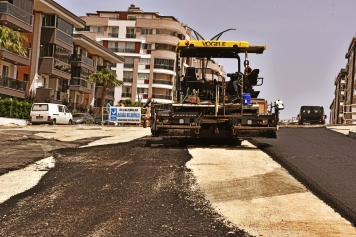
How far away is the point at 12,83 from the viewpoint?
144ft

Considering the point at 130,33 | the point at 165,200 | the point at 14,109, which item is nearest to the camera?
the point at 165,200

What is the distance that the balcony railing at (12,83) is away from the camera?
4297 centimetres

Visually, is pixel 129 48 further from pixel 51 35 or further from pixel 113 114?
pixel 113 114

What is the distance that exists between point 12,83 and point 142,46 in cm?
4986

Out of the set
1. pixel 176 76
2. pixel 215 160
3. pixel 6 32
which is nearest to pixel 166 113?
pixel 176 76

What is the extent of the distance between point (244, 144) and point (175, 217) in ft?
35.1

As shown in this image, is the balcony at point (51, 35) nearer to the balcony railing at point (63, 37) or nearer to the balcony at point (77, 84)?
the balcony railing at point (63, 37)

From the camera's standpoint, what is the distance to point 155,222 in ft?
22.5

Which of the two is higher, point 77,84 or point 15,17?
point 15,17

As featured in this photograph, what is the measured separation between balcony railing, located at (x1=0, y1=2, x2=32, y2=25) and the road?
3169 cm

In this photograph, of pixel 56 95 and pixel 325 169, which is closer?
pixel 325 169

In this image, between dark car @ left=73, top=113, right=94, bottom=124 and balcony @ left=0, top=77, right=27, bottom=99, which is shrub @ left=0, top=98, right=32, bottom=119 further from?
dark car @ left=73, top=113, right=94, bottom=124

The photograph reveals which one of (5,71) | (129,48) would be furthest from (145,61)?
(5,71)

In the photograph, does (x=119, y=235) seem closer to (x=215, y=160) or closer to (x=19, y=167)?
(x=19, y=167)
